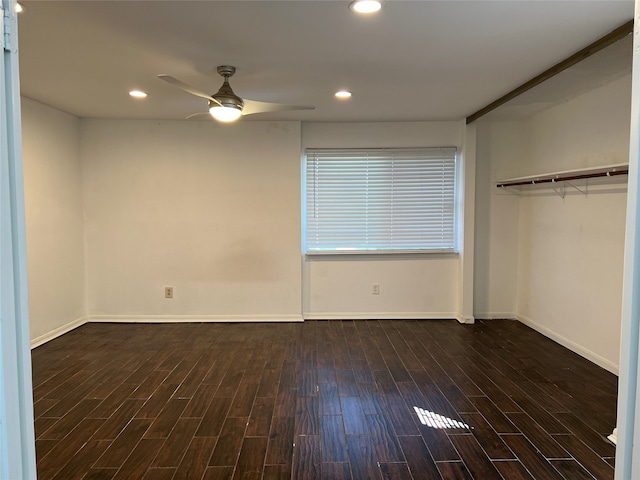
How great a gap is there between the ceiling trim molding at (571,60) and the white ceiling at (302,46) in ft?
0.16

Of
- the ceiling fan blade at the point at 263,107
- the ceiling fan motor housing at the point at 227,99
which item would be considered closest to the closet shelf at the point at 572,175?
the ceiling fan blade at the point at 263,107

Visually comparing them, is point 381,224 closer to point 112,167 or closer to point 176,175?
point 176,175

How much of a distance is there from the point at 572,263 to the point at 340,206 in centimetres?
249

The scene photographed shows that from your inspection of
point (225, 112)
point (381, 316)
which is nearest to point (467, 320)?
point (381, 316)

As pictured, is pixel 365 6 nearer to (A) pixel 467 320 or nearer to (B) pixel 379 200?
(B) pixel 379 200

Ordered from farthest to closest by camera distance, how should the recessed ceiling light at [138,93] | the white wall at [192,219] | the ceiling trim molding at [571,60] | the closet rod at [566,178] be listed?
1. the white wall at [192,219]
2. the recessed ceiling light at [138,93]
3. the closet rod at [566,178]
4. the ceiling trim molding at [571,60]

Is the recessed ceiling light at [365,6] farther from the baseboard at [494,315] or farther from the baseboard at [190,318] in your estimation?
the baseboard at [494,315]

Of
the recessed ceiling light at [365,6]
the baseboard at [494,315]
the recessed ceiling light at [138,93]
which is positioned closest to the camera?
Answer: the recessed ceiling light at [365,6]

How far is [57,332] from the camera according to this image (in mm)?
4258

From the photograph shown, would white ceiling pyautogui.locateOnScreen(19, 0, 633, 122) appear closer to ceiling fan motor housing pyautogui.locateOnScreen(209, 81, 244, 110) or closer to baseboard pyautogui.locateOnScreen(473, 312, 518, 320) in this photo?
ceiling fan motor housing pyautogui.locateOnScreen(209, 81, 244, 110)

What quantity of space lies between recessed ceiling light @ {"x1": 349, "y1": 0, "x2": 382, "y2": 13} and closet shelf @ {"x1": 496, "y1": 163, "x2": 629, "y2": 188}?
7.06 ft

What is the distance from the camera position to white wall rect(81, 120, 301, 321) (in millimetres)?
4684

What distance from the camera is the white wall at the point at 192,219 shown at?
4684mm

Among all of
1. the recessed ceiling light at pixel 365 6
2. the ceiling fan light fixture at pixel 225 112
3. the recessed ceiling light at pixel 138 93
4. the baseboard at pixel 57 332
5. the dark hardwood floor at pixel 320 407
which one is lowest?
the dark hardwood floor at pixel 320 407
